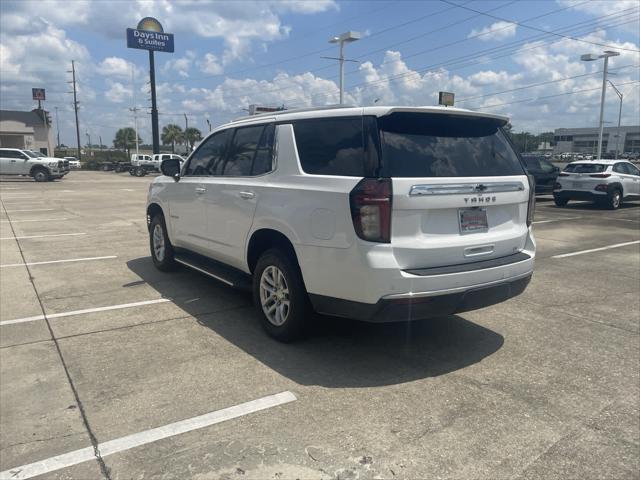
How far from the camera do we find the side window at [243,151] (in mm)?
4844

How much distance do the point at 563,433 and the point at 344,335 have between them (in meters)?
2.03

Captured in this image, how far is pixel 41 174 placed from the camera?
3095 cm

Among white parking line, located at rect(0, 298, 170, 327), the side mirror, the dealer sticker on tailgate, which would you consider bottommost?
white parking line, located at rect(0, 298, 170, 327)

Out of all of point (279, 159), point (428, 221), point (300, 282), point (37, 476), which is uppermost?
point (279, 159)

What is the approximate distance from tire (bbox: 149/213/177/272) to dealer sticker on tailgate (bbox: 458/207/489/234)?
4205mm

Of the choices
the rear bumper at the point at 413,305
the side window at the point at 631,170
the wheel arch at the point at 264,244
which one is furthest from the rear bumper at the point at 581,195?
the wheel arch at the point at 264,244

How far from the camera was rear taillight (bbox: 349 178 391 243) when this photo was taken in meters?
3.47

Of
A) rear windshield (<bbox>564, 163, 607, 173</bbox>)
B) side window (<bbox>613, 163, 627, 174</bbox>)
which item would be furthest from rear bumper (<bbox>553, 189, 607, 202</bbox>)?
side window (<bbox>613, 163, 627, 174</bbox>)

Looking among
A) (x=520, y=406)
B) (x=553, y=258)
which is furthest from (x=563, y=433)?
(x=553, y=258)

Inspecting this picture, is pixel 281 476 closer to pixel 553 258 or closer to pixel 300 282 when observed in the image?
pixel 300 282

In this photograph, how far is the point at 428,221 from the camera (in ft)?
12.0

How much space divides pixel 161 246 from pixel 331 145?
388 cm

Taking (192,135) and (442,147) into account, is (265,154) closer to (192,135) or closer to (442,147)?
(442,147)

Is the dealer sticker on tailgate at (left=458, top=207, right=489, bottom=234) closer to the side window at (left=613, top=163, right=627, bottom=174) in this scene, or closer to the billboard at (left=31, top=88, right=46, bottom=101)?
the side window at (left=613, top=163, right=627, bottom=174)
